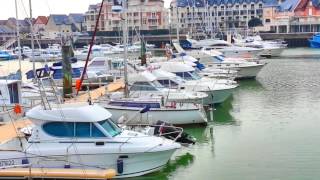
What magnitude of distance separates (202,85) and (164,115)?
22.1 ft

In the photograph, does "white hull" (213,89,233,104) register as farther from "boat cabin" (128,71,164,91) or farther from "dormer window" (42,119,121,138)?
"dormer window" (42,119,121,138)

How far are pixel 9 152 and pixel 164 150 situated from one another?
4.76 meters

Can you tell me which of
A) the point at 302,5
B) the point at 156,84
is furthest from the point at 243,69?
the point at 302,5

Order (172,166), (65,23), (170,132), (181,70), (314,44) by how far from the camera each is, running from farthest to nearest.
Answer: (65,23) < (314,44) < (181,70) < (170,132) < (172,166)

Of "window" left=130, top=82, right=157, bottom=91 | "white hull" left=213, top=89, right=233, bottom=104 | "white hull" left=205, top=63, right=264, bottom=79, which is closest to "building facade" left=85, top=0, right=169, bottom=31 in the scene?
"white hull" left=205, top=63, right=264, bottom=79

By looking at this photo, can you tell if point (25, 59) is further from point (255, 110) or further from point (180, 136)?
point (180, 136)

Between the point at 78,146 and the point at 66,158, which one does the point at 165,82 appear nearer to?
Answer: the point at 78,146

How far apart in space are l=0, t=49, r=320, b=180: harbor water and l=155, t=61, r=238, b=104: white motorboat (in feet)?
2.44

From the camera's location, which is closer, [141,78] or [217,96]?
[141,78]

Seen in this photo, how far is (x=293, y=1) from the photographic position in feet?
445

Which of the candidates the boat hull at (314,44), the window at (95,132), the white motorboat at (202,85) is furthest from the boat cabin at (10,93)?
the boat hull at (314,44)

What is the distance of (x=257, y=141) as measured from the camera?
73.8 ft

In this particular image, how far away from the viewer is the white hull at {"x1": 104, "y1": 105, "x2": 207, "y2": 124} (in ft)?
78.3

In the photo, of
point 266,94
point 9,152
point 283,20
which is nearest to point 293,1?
point 283,20
